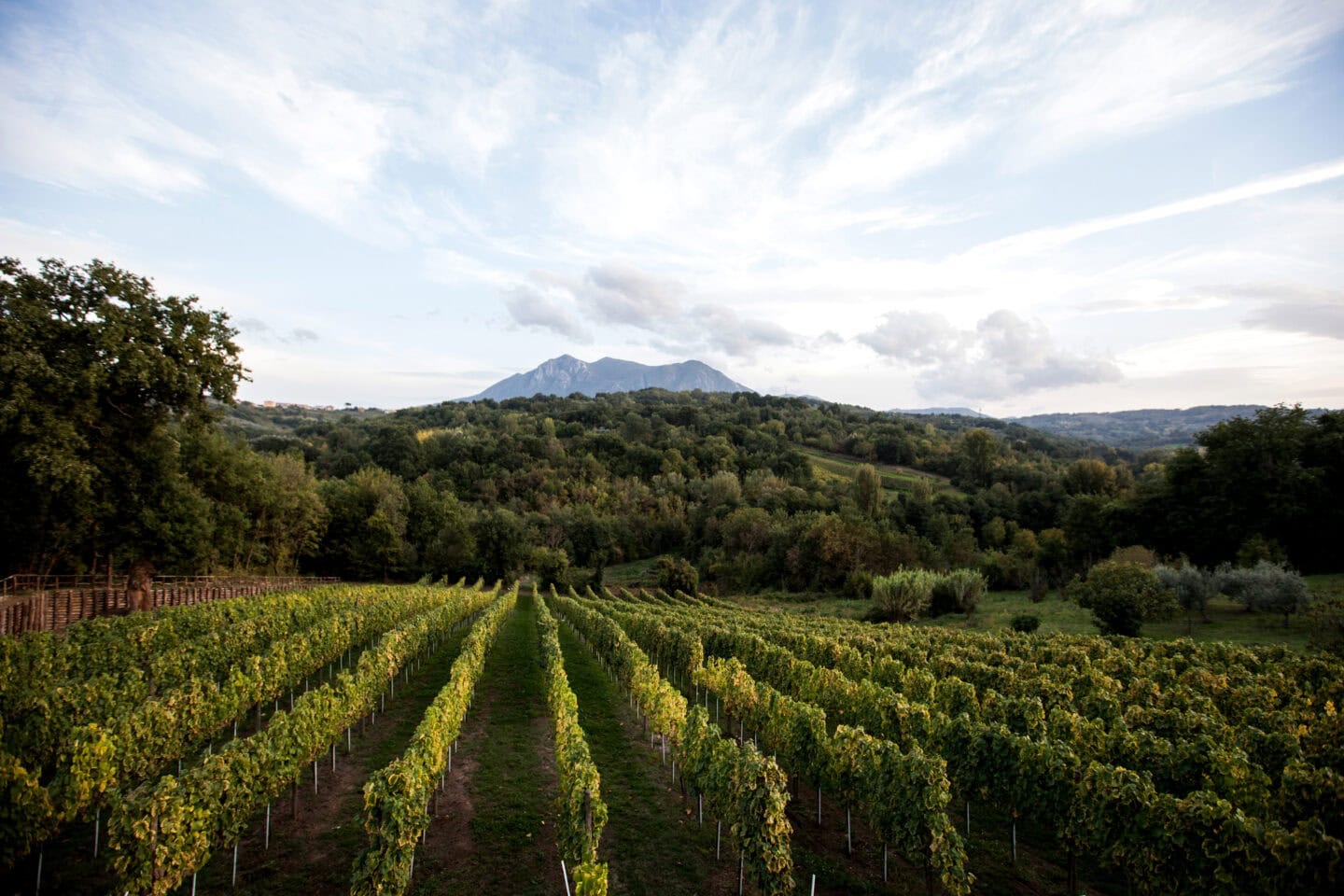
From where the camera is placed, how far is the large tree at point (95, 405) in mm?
25641

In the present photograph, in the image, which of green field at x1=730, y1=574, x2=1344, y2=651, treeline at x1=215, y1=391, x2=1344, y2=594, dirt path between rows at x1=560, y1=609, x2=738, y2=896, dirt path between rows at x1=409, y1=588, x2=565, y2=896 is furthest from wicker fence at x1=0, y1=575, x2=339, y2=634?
green field at x1=730, y1=574, x2=1344, y2=651

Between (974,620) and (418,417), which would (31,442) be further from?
(418,417)

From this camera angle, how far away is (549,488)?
353 ft

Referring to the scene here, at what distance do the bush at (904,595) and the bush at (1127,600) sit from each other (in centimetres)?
1041

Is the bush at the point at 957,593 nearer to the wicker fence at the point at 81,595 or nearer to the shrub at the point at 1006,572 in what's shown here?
the shrub at the point at 1006,572

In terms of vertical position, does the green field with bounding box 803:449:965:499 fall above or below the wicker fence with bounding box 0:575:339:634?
above

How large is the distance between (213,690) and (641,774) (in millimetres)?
10688

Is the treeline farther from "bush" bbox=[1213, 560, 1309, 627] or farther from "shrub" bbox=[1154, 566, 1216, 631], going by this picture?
"shrub" bbox=[1154, 566, 1216, 631]

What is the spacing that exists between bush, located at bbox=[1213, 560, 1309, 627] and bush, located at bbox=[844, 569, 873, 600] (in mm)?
26736

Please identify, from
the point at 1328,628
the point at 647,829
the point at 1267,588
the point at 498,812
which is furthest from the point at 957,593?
the point at 498,812

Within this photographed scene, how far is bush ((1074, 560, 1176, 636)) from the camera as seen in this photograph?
106 feet

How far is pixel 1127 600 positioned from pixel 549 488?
289 ft

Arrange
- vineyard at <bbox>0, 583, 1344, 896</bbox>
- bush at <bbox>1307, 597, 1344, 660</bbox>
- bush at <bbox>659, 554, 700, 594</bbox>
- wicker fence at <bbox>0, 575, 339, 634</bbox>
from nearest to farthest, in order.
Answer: vineyard at <bbox>0, 583, 1344, 896</bbox>, bush at <bbox>1307, 597, 1344, 660</bbox>, wicker fence at <bbox>0, 575, 339, 634</bbox>, bush at <bbox>659, 554, 700, 594</bbox>

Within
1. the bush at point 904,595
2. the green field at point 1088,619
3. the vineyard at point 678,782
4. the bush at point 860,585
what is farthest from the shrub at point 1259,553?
the bush at point 860,585
